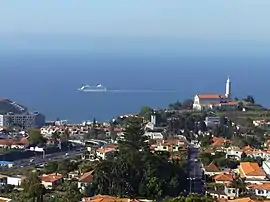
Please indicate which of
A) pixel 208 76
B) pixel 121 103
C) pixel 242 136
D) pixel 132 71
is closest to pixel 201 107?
pixel 242 136

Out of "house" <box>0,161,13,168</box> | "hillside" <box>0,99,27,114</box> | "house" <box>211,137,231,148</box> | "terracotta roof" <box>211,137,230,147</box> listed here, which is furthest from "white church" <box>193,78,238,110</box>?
"house" <box>0,161,13,168</box>

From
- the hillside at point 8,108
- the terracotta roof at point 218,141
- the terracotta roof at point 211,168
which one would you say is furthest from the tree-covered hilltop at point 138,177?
the hillside at point 8,108

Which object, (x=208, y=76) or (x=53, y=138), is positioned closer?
(x=53, y=138)

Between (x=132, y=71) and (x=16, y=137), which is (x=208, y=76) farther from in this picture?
(x=16, y=137)

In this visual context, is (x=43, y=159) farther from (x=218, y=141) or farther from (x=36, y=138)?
(x=218, y=141)

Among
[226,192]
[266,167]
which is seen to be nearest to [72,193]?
[226,192]

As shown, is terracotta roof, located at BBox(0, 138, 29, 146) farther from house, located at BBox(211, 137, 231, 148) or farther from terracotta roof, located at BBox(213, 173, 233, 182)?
terracotta roof, located at BBox(213, 173, 233, 182)
